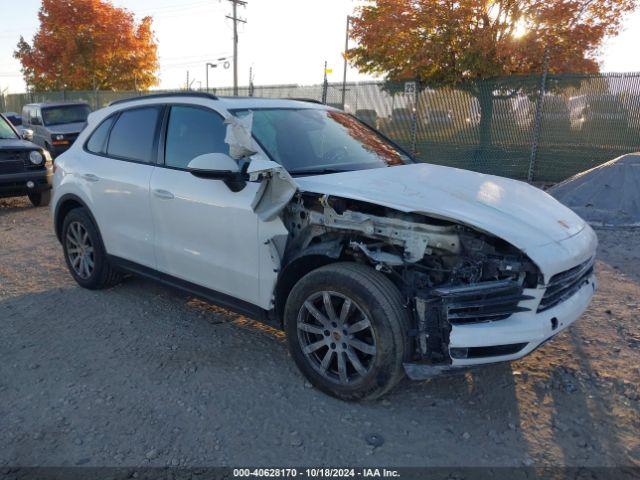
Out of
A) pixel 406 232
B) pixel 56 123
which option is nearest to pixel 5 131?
pixel 56 123

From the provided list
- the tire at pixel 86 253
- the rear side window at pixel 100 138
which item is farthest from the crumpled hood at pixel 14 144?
the rear side window at pixel 100 138

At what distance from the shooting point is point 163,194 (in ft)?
13.5

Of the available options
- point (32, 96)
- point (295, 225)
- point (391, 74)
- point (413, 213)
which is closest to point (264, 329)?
point (295, 225)

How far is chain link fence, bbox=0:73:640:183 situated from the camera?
436 inches

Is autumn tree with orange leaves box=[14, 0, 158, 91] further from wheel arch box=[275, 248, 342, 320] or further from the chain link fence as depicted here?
wheel arch box=[275, 248, 342, 320]

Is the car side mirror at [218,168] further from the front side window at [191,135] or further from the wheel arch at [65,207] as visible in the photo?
the wheel arch at [65,207]

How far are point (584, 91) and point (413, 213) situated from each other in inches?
389

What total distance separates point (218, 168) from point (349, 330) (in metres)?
1.31

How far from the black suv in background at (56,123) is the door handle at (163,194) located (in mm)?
11923

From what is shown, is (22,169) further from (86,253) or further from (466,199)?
(466,199)

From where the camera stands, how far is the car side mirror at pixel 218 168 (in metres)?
3.48

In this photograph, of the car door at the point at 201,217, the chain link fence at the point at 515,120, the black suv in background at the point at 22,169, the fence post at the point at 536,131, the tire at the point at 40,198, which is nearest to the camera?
the car door at the point at 201,217

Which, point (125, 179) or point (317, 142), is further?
point (125, 179)

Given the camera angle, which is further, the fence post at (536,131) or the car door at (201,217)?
the fence post at (536,131)
